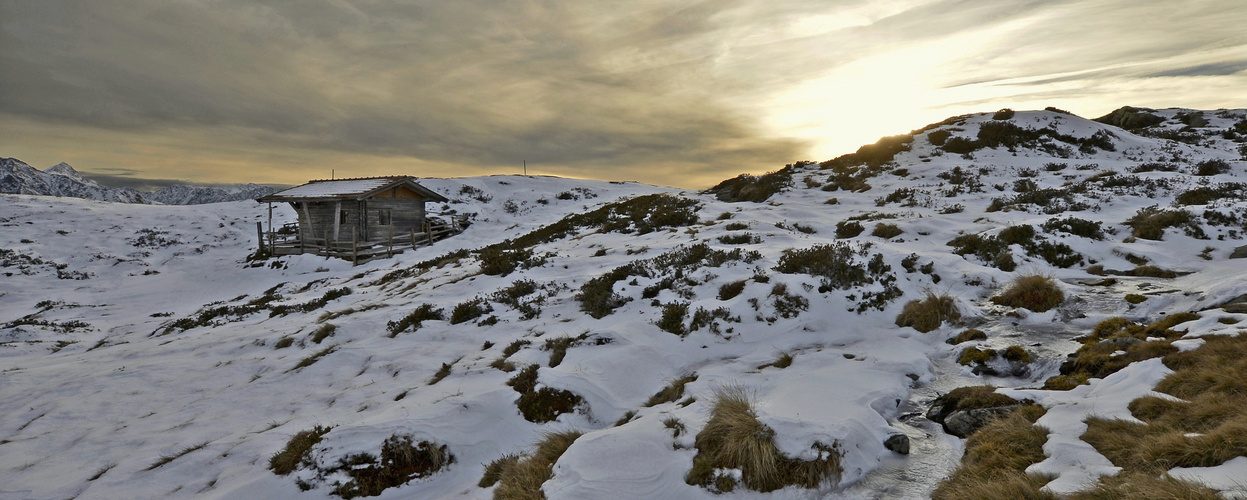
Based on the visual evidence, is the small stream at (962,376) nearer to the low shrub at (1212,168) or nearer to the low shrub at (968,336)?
the low shrub at (968,336)

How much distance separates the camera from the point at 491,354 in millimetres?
8695

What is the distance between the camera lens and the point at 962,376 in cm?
648

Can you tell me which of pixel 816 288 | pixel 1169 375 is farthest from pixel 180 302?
pixel 1169 375

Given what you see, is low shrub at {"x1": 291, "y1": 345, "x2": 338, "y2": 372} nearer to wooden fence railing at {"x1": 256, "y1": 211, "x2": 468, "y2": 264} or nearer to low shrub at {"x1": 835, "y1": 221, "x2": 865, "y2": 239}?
low shrub at {"x1": 835, "y1": 221, "x2": 865, "y2": 239}

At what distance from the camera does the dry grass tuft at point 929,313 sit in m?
8.22

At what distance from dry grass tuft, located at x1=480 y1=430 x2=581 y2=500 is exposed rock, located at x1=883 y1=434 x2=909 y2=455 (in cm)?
341

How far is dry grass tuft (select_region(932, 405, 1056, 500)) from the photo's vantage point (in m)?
3.69

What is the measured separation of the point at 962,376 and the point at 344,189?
32.5m

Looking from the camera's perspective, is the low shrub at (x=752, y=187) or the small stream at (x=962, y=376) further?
the low shrub at (x=752, y=187)

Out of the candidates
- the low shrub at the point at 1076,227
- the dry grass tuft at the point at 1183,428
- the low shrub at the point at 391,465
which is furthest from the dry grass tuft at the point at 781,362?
the low shrub at the point at 1076,227

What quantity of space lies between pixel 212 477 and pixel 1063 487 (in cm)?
861

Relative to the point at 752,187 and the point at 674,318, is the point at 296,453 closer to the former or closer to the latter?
the point at 674,318

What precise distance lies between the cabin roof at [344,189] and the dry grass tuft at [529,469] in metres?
26.5

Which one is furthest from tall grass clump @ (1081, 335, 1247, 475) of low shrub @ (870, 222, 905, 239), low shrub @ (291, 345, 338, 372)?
low shrub @ (291, 345, 338, 372)
